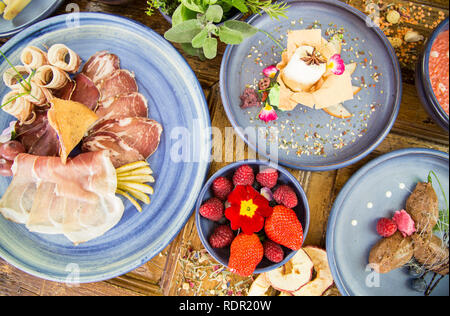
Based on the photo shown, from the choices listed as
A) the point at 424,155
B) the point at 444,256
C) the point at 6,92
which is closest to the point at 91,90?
the point at 6,92

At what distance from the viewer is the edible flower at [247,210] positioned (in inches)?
29.7

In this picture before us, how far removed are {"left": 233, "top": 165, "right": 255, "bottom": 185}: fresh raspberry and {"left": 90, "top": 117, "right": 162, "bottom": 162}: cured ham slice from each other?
250 millimetres

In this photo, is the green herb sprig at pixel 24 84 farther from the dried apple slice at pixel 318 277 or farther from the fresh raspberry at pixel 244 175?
the dried apple slice at pixel 318 277

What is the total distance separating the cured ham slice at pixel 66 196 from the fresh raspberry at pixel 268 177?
372 millimetres

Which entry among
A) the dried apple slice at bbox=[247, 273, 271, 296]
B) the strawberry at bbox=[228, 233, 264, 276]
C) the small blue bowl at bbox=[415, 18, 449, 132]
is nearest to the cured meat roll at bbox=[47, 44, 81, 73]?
the strawberry at bbox=[228, 233, 264, 276]

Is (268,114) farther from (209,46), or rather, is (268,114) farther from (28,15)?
(28,15)

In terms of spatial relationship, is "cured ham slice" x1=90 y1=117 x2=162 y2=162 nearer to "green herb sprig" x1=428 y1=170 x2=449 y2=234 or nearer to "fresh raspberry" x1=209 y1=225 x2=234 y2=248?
"fresh raspberry" x1=209 y1=225 x2=234 y2=248

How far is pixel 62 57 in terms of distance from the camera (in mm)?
812

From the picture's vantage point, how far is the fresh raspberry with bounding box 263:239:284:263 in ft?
2.54

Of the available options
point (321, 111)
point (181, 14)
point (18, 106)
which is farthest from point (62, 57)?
point (321, 111)

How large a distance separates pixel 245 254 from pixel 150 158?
362 millimetres

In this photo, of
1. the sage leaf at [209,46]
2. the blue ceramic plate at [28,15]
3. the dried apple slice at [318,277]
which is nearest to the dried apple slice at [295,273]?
the dried apple slice at [318,277]

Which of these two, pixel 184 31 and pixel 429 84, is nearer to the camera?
pixel 184 31
